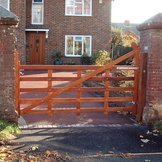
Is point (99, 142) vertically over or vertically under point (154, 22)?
under

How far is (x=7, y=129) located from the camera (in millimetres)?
7527

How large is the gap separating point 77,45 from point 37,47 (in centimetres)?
315

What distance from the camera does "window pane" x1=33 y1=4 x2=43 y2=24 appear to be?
28.0 metres

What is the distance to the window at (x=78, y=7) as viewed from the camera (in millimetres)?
28266

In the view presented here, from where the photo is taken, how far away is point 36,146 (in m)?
6.74

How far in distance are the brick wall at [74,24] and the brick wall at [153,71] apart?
19.8m

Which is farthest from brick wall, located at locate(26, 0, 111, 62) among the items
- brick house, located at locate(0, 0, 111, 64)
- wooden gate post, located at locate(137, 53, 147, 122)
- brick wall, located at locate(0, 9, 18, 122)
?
brick wall, located at locate(0, 9, 18, 122)

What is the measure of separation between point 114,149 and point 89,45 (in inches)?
881

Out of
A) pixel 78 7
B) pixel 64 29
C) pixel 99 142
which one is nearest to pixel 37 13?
pixel 64 29

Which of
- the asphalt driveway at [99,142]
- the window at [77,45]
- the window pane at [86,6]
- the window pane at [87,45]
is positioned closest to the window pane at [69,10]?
the window pane at [86,6]

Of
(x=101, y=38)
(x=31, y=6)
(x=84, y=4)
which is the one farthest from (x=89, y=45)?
(x=31, y=6)

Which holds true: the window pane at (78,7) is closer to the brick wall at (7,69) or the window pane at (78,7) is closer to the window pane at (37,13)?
the window pane at (37,13)

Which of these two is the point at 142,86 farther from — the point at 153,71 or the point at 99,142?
the point at 99,142

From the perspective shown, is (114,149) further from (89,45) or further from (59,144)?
(89,45)
